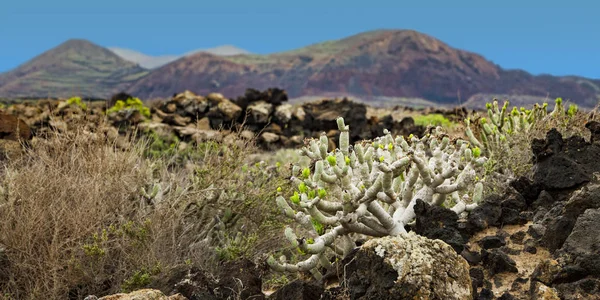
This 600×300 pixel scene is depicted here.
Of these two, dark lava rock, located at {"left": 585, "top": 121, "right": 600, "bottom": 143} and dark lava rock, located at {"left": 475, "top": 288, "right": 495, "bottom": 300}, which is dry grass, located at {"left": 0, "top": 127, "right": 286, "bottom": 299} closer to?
dark lava rock, located at {"left": 475, "top": 288, "right": 495, "bottom": 300}

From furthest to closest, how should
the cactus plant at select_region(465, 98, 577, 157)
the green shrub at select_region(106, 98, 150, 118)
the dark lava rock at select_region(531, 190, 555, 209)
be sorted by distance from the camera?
the green shrub at select_region(106, 98, 150, 118), the cactus plant at select_region(465, 98, 577, 157), the dark lava rock at select_region(531, 190, 555, 209)

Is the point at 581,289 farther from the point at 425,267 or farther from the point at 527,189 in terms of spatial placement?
the point at 527,189

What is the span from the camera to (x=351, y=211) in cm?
519

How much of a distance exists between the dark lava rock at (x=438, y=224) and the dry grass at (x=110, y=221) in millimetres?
1711

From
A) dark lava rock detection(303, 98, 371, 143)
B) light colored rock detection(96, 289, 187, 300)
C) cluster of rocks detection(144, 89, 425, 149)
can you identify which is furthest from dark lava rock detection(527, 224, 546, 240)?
dark lava rock detection(303, 98, 371, 143)

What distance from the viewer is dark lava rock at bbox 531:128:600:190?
19.4 ft

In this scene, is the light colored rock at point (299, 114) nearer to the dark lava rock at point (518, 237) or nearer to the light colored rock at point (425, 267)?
the dark lava rock at point (518, 237)

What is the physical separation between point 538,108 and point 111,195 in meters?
5.85

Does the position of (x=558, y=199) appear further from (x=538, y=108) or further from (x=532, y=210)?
(x=538, y=108)

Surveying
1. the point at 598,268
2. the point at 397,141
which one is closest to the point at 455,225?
the point at 598,268

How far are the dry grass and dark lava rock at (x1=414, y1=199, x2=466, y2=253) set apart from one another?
1711mm

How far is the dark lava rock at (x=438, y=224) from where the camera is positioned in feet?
16.2

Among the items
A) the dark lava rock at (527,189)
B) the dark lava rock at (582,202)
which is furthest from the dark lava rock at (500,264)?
the dark lava rock at (527,189)

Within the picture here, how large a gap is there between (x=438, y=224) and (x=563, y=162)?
68.0 inches
